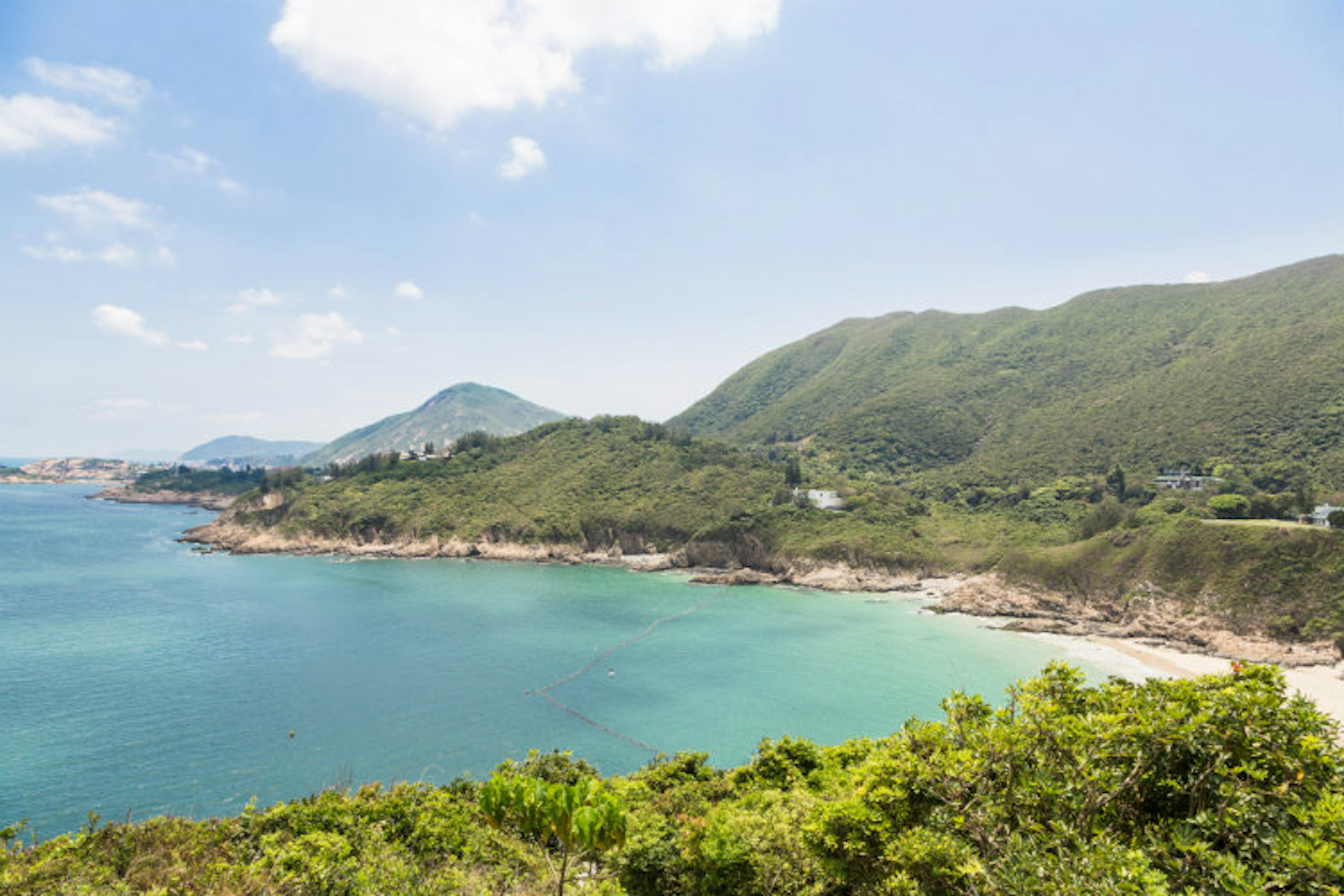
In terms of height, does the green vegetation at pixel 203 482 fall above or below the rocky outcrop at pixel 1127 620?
above

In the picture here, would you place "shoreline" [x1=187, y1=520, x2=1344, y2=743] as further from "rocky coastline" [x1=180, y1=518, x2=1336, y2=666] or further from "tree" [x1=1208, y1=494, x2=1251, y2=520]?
"tree" [x1=1208, y1=494, x2=1251, y2=520]

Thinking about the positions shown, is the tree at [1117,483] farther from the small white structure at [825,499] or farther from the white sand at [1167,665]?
the small white structure at [825,499]

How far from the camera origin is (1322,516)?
141 feet

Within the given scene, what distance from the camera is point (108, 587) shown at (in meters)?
48.6

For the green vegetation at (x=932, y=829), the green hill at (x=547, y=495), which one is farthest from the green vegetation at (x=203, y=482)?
the green vegetation at (x=932, y=829)

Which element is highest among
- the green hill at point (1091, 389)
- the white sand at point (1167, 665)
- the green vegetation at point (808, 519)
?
the green hill at point (1091, 389)

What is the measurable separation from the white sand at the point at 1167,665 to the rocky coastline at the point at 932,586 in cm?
63

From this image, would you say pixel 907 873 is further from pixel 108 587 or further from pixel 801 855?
pixel 108 587

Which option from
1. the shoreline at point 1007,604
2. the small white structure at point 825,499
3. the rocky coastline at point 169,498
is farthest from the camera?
the rocky coastline at point 169,498

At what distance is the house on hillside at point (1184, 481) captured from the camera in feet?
196

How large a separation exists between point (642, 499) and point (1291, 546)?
188 feet

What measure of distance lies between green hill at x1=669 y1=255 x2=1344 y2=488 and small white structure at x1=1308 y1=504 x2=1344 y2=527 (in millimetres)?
14679

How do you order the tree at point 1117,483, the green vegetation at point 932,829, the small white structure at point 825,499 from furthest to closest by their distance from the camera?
the small white structure at point 825,499 → the tree at point 1117,483 → the green vegetation at point 932,829

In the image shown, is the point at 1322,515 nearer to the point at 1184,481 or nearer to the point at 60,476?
the point at 1184,481
